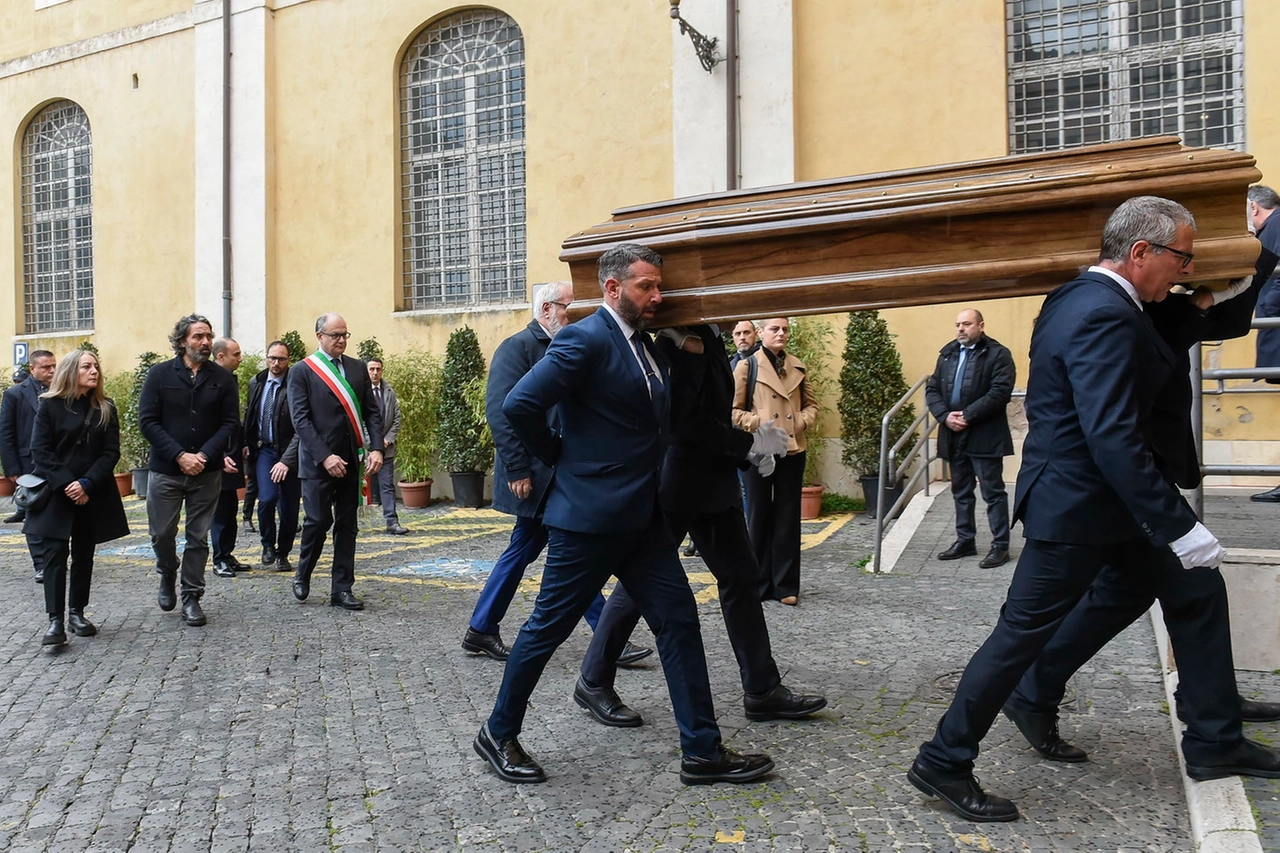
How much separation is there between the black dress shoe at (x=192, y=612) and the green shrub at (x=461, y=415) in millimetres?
6121

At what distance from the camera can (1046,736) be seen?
3.88 meters

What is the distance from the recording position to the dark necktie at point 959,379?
26.2 feet

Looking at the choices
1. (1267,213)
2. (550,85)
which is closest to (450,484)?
(550,85)

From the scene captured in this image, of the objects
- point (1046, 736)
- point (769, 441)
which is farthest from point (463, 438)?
point (1046, 736)

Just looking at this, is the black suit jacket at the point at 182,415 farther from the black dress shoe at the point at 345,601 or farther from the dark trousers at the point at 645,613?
the dark trousers at the point at 645,613

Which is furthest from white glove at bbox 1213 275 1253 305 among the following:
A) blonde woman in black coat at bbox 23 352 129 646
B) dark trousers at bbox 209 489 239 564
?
dark trousers at bbox 209 489 239 564

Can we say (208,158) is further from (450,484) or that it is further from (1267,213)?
(1267,213)

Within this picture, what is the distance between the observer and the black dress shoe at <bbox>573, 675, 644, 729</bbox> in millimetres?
4473

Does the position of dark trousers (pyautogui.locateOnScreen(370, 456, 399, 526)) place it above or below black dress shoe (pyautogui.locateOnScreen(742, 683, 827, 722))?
above

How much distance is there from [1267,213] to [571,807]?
4988mm

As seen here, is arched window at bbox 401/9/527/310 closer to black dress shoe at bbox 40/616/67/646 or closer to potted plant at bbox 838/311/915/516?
potted plant at bbox 838/311/915/516

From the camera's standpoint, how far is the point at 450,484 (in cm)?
1377

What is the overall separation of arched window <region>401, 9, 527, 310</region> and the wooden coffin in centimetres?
1040

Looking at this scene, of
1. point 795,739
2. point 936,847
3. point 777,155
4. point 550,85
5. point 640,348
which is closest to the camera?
point 936,847
